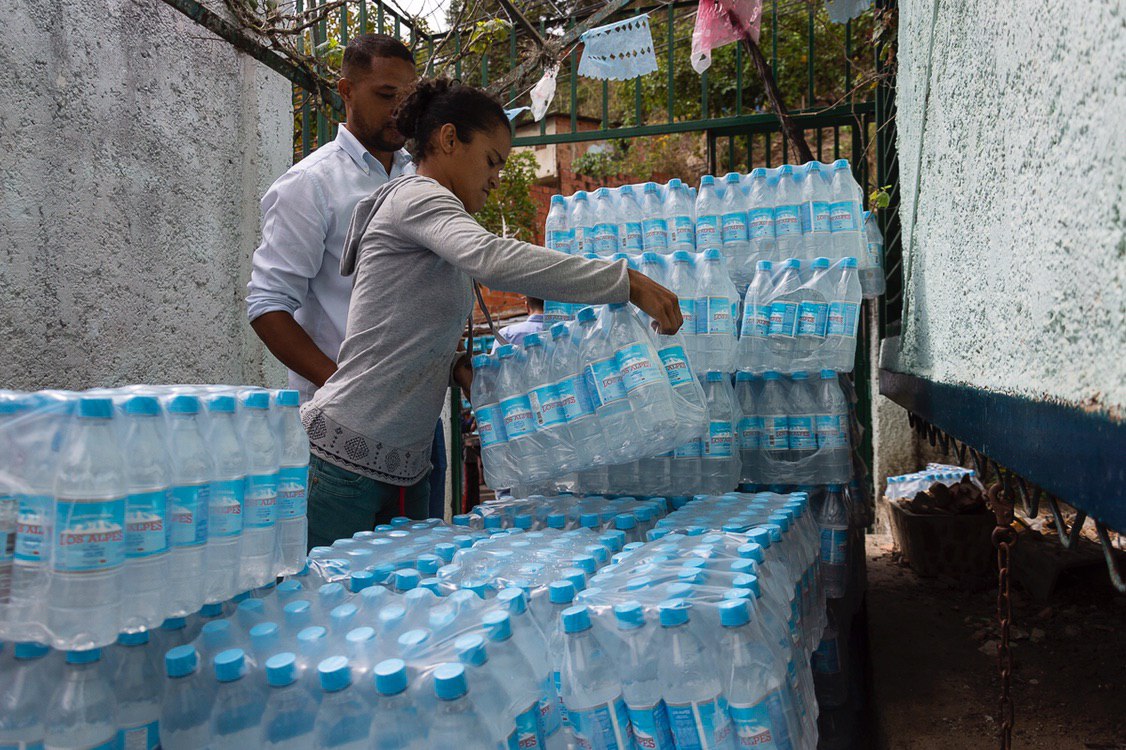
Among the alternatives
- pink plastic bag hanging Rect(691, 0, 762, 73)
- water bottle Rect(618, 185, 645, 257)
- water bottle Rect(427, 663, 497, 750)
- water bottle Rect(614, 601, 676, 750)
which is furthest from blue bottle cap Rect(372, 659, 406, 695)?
pink plastic bag hanging Rect(691, 0, 762, 73)

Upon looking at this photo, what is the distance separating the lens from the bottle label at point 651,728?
1443mm

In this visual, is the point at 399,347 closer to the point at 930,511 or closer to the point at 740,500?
the point at 740,500

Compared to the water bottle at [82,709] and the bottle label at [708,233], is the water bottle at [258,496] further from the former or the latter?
the bottle label at [708,233]

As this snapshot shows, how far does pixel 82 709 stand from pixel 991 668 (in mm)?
3233

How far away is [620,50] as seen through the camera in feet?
17.5

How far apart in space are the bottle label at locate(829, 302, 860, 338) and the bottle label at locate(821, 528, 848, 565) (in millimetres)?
768

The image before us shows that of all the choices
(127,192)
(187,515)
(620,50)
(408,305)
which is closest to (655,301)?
(408,305)

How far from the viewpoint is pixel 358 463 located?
2.57 metres

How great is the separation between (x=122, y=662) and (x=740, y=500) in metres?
1.75

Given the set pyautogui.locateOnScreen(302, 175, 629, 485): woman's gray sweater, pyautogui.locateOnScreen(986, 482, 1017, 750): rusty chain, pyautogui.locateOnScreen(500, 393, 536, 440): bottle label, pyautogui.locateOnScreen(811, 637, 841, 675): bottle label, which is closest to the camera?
pyautogui.locateOnScreen(986, 482, 1017, 750): rusty chain

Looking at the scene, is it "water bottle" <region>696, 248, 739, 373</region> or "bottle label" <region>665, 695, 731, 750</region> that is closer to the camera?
"bottle label" <region>665, 695, 731, 750</region>

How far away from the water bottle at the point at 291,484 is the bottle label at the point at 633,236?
217 centimetres

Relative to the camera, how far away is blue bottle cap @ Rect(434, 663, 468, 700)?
1340 millimetres

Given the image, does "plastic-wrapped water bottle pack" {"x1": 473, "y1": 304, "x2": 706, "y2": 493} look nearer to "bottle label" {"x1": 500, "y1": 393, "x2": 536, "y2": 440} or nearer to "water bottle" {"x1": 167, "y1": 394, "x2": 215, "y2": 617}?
"bottle label" {"x1": 500, "y1": 393, "x2": 536, "y2": 440}
